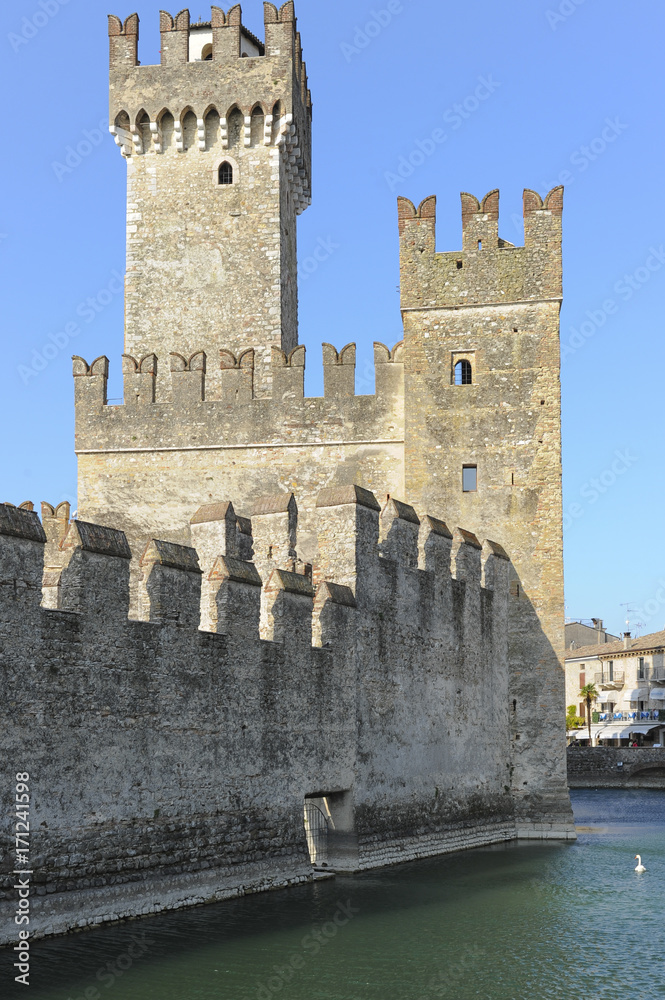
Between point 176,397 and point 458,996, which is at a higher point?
point 176,397

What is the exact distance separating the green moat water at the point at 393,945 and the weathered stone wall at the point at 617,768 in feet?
94.1

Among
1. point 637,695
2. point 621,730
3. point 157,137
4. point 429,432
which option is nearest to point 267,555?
point 429,432

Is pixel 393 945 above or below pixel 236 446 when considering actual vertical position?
below

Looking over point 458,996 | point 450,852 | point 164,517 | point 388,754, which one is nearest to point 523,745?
point 450,852

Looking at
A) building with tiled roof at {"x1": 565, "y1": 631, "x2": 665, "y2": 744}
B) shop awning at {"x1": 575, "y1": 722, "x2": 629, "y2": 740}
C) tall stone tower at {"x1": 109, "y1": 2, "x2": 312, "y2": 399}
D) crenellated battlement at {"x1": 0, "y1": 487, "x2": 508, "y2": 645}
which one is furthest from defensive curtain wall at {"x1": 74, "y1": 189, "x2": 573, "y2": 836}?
shop awning at {"x1": 575, "y1": 722, "x2": 629, "y2": 740}

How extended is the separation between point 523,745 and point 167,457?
7891 mm

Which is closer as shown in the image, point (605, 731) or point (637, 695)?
point (605, 731)

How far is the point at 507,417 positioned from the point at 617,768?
26697 millimetres

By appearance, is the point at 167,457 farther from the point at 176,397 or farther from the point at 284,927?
the point at 284,927

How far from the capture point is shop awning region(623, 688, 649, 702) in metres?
53.6

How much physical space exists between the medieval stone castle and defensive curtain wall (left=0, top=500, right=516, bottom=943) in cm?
4

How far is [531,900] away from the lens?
13.8 meters

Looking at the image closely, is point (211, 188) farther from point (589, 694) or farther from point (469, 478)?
point (589, 694)

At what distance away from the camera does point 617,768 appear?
43.6 metres
